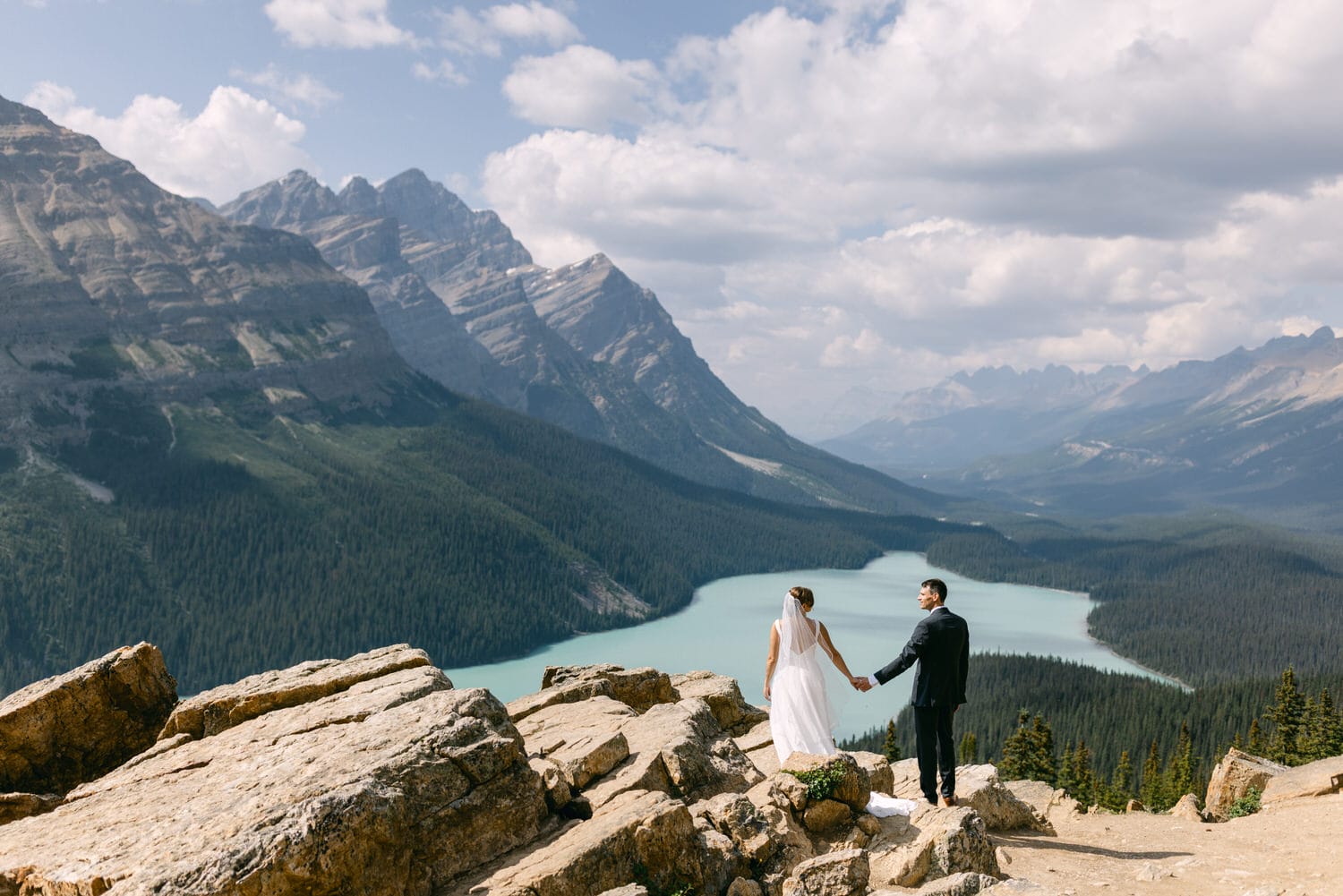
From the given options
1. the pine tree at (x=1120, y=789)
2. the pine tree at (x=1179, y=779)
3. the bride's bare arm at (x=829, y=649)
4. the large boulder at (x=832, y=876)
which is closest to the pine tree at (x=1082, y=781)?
the pine tree at (x=1120, y=789)

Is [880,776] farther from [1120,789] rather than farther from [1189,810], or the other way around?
[1120,789]

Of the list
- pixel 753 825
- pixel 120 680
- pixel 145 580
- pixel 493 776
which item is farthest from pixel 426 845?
pixel 145 580

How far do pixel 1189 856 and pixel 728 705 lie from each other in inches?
565

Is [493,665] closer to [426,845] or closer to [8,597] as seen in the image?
[8,597]

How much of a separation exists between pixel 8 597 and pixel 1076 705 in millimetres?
180808

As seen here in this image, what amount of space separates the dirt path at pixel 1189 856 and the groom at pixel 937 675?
6.53ft

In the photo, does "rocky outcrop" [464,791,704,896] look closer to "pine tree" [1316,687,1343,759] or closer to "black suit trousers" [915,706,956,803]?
"black suit trousers" [915,706,956,803]

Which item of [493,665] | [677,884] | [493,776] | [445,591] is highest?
[493,776]

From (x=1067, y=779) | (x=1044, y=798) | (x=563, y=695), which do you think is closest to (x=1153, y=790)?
(x=1067, y=779)

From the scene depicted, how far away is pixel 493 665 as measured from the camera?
181000 mm

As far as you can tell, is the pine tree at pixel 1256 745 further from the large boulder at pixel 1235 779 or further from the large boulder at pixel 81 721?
the large boulder at pixel 81 721

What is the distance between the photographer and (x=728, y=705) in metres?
28.5

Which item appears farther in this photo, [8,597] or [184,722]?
[8,597]

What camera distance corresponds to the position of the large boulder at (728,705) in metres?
28.3
